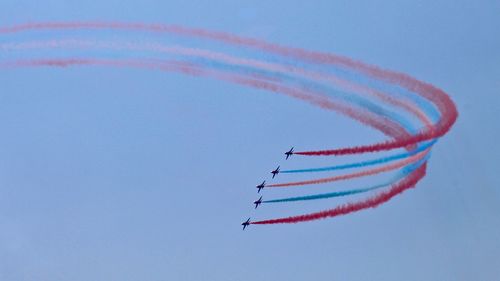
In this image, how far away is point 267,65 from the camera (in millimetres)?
14078

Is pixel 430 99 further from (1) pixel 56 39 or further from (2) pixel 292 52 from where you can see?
(1) pixel 56 39

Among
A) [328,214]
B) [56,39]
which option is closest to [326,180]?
[328,214]

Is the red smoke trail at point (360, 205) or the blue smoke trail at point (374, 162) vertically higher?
the blue smoke trail at point (374, 162)

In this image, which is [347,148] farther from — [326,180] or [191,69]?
[191,69]

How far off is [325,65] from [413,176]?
1.46 meters

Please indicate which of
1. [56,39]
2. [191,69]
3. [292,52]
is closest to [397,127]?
[292,52]

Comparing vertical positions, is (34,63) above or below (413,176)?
above

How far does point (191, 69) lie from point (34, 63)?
1.61m

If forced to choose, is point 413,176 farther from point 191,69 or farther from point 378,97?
point 191,69

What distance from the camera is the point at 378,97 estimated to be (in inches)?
557

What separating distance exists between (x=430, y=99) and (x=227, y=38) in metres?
2.17

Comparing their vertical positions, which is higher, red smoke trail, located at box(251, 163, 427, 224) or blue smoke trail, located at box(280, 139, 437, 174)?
blue smoke trail, located at box(280, 139, 437, 174)

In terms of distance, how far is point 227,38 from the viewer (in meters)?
14.0

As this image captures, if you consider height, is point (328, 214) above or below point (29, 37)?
below
